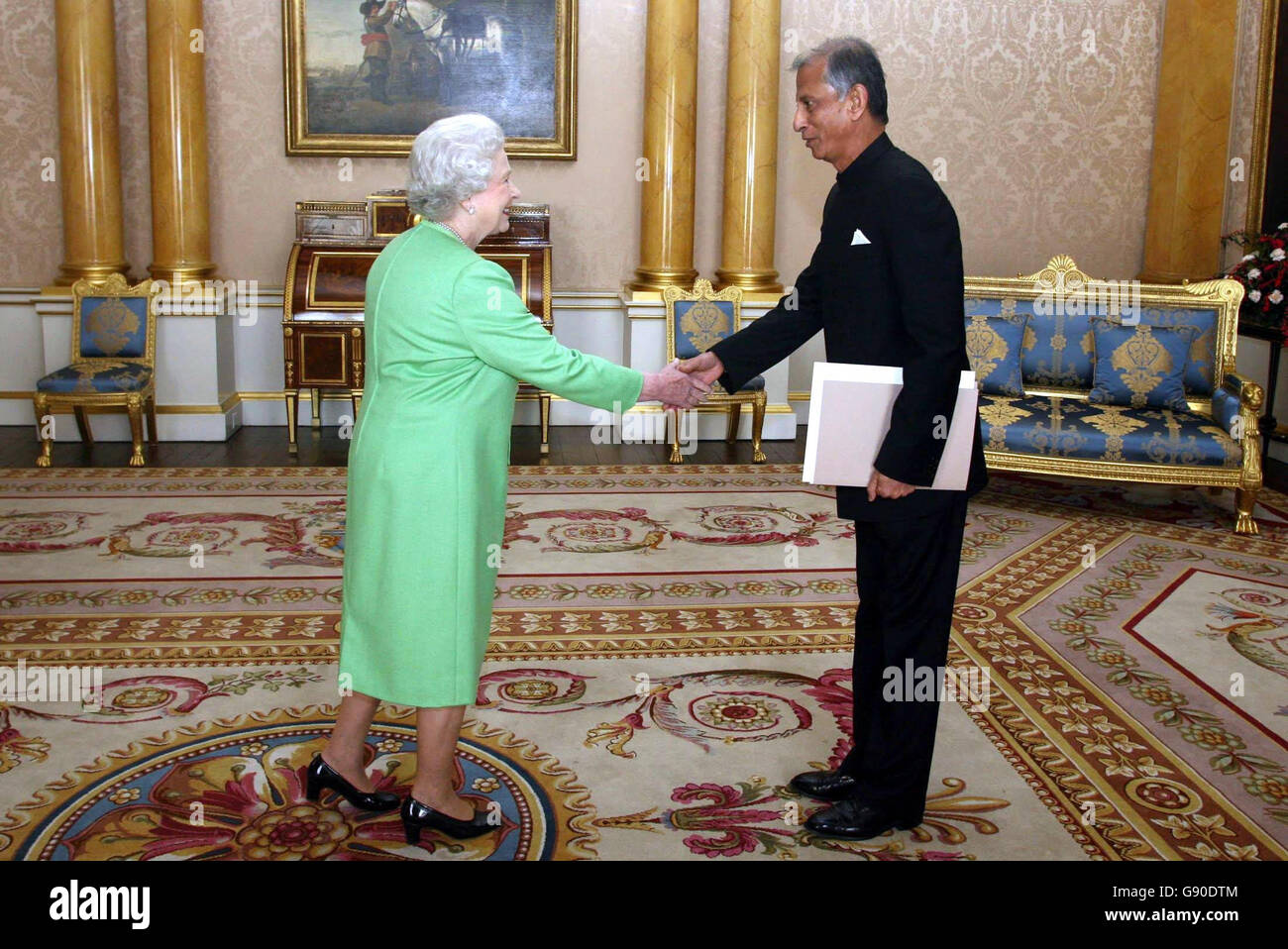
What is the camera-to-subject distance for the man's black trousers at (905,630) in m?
3.06

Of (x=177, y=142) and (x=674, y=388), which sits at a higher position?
(x=177, y=142)

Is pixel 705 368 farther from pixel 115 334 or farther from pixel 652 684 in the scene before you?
pixel 115 334

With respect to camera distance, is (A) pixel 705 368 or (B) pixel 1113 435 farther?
(B) pixel 1113 435

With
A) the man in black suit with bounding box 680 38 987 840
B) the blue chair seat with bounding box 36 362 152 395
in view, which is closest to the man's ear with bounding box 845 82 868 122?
the man in black suit with bounding box 680 38 987 840

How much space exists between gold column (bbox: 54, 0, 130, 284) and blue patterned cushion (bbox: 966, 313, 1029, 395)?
540cm

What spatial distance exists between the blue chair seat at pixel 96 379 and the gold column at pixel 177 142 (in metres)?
0.82

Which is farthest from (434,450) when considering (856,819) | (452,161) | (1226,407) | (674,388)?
(1226,407)

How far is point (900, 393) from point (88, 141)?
6822mm

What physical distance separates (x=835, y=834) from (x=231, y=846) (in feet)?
4.78

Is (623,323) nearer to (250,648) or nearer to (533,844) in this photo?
(250,648)

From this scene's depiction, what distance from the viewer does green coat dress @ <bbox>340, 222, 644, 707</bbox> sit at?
2773mm

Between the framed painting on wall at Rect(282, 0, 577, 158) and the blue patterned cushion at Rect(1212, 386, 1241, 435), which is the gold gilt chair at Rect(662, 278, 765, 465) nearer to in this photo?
the framed painting on wall at Rect(282, 0, 577, 158)

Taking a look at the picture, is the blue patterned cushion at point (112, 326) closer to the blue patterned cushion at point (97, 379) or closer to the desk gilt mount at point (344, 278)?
the blue patterned cushion at point (97, 379)

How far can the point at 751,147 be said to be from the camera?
8438mm
